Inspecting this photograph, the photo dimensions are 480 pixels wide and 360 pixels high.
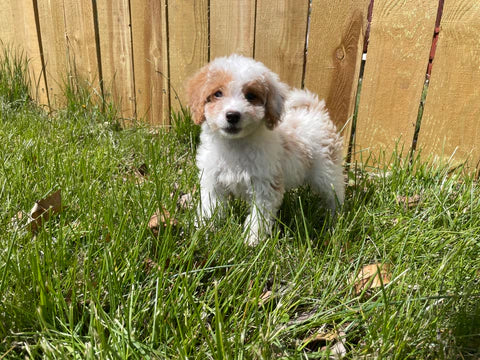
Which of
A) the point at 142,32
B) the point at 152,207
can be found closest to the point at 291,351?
the point at 152,207

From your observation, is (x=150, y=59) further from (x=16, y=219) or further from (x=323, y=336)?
(x=323, y=336)

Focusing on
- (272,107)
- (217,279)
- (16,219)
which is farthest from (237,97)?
(16,219)

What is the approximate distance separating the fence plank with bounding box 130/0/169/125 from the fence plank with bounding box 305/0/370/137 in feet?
4.82

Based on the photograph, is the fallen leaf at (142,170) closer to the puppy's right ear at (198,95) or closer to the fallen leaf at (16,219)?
the puppy's right ear at (198,95)

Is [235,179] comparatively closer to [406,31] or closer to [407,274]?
[407,274]

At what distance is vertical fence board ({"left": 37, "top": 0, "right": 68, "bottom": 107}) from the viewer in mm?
4246

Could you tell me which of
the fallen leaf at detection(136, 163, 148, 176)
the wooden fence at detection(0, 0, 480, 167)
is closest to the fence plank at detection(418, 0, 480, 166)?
the wooden fence at detection(0, 0, 480, 167)

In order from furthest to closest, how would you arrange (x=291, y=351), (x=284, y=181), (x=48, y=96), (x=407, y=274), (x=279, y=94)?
(x=48, y=96)
(x=284, y=181)
(x=279, y=94)
(x=407, y=274)
(x=291, y=351)

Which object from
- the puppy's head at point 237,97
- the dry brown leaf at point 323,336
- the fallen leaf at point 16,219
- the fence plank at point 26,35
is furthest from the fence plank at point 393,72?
the fence plank at point 26,35

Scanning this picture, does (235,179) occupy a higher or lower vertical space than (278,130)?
lower

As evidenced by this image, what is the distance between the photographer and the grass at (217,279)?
1.45m

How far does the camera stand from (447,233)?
90.1 inches

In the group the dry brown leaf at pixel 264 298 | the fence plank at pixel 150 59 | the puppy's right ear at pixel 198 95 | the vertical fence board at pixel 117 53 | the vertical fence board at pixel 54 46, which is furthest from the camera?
the vertical fence board at pixel 54 46

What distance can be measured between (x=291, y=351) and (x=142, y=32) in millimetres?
3333
